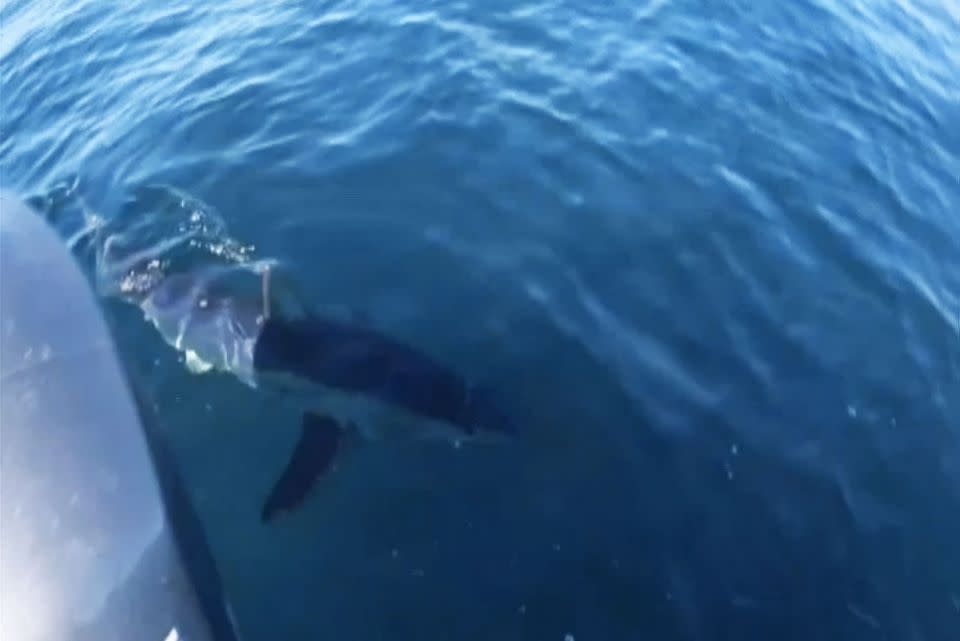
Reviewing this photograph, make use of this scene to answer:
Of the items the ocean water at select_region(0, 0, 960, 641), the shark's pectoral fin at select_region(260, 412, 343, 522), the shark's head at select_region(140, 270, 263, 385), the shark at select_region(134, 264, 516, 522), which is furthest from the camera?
the shark's head at select_region(140, 270, 263, 385)

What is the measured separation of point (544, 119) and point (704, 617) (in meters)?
8.21

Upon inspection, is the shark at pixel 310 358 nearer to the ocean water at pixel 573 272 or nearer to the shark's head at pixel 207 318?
the shark's head at pixel 207 318

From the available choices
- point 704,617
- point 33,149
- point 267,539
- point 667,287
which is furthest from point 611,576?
point 33,149

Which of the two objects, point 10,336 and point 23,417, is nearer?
point 23,417

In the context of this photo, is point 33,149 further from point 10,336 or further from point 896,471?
point 896,471

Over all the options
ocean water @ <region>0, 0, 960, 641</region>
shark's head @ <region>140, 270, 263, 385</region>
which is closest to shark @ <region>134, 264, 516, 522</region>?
shark's head @ <region>140, 270, 263, 385</region>

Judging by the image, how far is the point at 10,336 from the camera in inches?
241

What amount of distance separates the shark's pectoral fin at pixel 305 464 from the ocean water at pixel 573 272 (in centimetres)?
20

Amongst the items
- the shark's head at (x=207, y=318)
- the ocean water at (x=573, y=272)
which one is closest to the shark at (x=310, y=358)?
the shark's head at (x=207, y=318)

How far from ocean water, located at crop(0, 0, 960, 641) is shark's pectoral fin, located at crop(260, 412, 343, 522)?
20 centimetres

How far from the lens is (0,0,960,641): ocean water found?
32.1 feet

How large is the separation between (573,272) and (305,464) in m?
4.20

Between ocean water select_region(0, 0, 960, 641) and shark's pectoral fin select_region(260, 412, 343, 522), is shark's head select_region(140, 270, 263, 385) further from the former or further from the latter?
shark's pectoral fin select_region(260, 412, 343, 522)

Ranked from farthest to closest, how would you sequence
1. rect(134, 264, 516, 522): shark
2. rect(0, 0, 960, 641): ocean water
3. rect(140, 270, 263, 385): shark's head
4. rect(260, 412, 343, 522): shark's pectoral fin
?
rect(140, 270, 263, 385): shark's head < rect(134, 264, 516, 522): shark < rect(260, 412, 343, 522): shark's pectoral fin < rect(0, 0, 960, 641): ocean water
